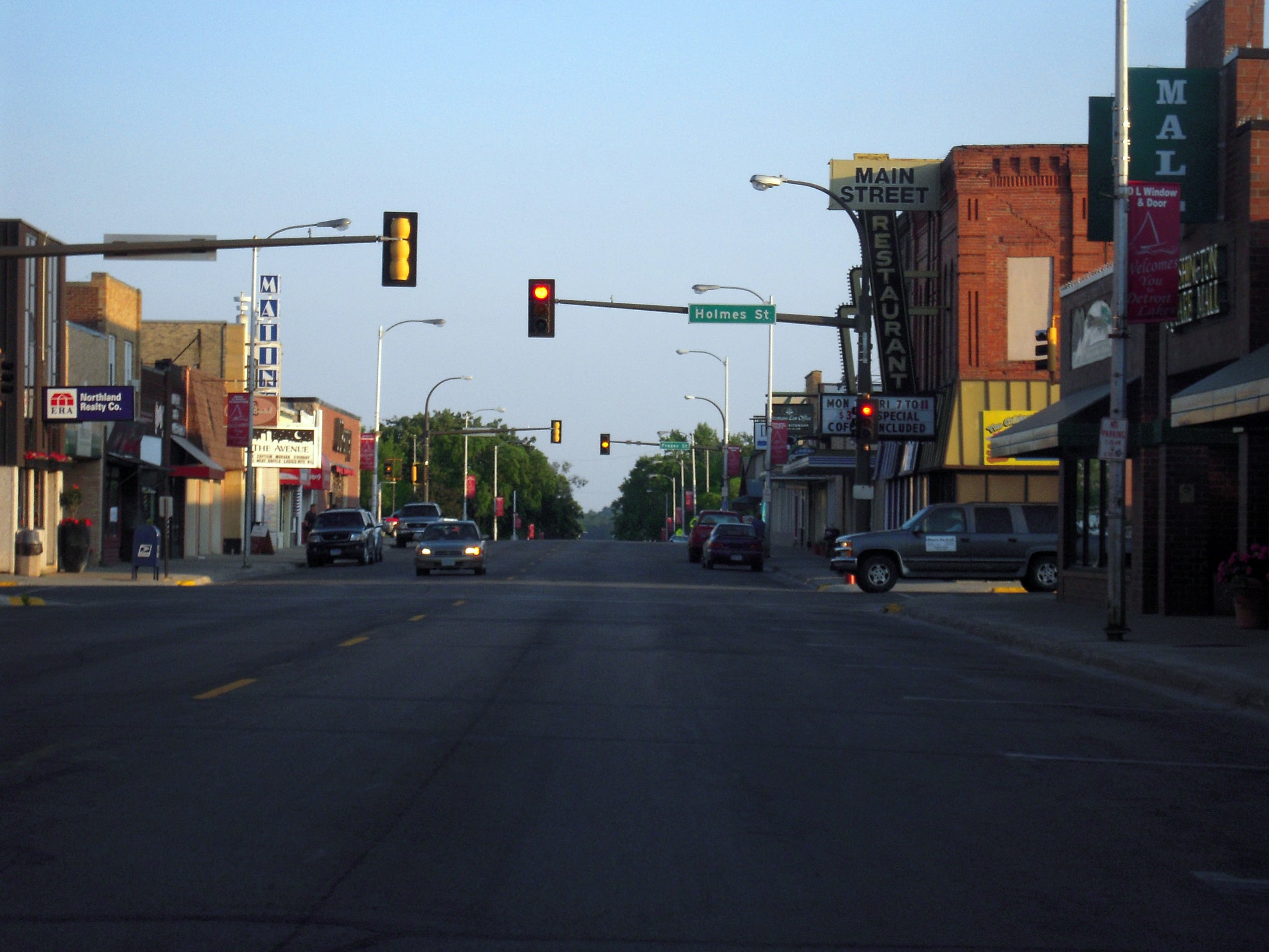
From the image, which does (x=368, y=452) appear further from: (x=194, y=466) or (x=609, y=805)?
(x=609, y=805)

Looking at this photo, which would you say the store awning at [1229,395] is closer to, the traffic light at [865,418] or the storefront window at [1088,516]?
the storefront window at [1088,516]

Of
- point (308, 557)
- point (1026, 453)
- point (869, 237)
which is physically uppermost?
point (869, 237)

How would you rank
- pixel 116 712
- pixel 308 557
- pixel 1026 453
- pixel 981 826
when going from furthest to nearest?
pixel 308 557 → pixel 1026 453 → pixel 116 712 → pixel 981 826

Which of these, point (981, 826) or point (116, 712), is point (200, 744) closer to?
point (116, 712)

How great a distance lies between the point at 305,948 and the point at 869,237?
40085mm

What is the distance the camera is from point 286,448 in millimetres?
52688

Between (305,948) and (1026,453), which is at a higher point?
(1026,453)

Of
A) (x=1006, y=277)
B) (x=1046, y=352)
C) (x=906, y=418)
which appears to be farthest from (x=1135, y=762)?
(x=1006, y=277)

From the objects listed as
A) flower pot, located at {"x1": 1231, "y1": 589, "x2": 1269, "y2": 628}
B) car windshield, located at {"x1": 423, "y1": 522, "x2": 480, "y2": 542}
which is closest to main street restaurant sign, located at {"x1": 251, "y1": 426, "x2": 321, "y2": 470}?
car windshield, located at {"x1": 423, "y1": 522, "x2": 480, "y2": 542}

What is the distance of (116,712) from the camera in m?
10.9

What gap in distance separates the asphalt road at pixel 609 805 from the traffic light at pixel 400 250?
8572 mm

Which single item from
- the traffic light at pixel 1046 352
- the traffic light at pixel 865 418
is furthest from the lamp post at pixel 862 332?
the traffic light at pixel 1046 352

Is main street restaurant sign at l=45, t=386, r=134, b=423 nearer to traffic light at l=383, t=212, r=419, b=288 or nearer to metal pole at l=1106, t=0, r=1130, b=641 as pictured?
traffic light at l=383, t=212, r=419, b=288

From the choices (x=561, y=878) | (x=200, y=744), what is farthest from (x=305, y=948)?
(x=200, y=744)
